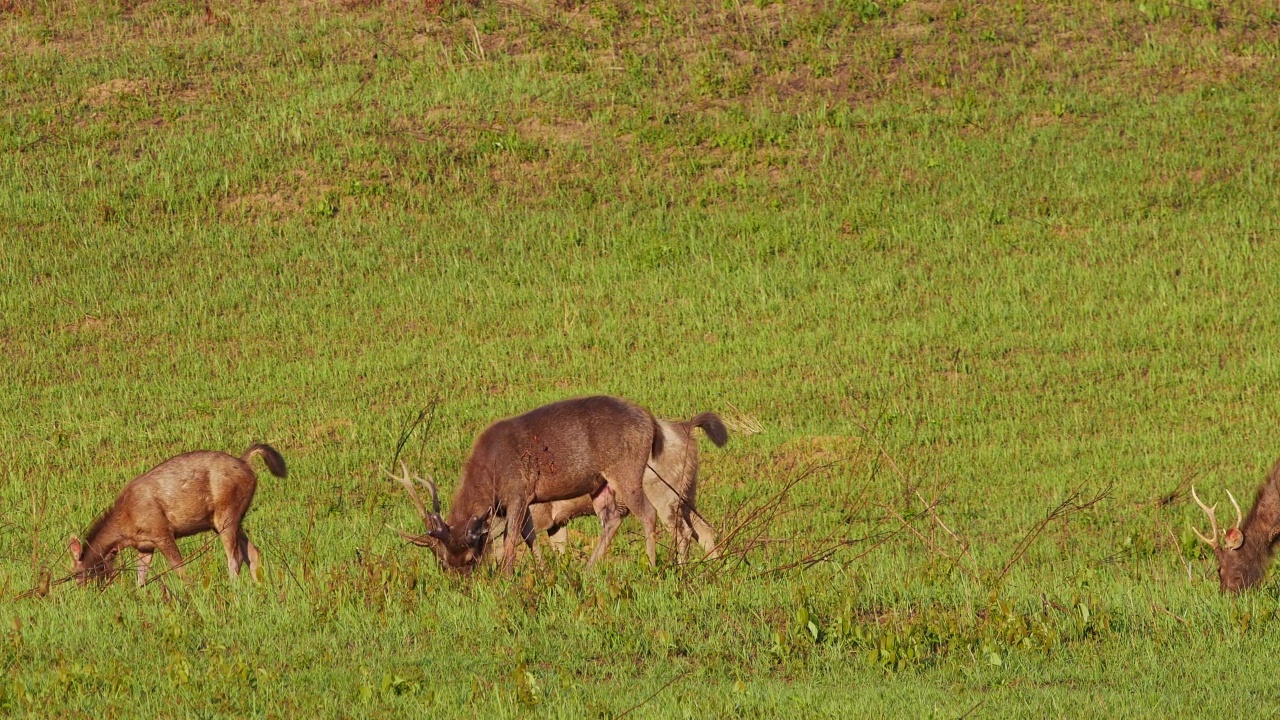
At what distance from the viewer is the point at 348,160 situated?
26641mm

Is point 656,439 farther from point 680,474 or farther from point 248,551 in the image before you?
point 248,551

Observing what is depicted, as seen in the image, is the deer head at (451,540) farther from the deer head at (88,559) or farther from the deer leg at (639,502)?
the deer head at (88,559)

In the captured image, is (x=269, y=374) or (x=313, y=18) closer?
(x=269, y=374)

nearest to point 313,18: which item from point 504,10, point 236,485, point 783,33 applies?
point 504,10

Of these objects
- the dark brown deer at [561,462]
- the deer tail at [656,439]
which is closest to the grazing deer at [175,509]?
the dark brown deer at [561,462]

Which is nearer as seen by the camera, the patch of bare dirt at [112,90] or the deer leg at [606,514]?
the deer leg at [606,514]

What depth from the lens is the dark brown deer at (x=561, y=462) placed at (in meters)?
12.7

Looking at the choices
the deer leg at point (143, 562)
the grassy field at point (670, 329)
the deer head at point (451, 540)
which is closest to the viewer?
the grassy field at point (670, 329)

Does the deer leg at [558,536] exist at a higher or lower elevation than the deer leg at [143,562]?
lower

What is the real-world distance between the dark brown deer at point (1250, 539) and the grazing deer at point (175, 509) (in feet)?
22.4

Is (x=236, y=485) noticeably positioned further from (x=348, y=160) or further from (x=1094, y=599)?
(x=348, y=160)

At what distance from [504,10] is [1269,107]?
515 inches

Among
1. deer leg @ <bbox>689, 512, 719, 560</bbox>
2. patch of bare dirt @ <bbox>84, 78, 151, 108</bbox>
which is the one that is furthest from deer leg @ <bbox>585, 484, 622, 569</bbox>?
patch of bare dirt @ <bbox>84, 78, 151, 108</bbox>

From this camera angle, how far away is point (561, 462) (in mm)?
12828
